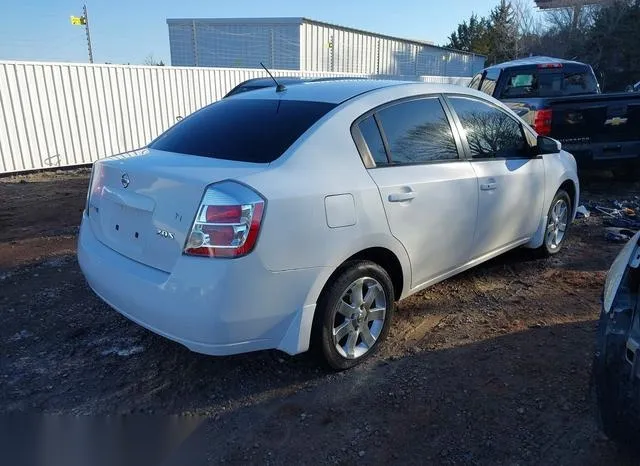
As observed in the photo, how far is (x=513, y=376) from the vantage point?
3162 millimetres

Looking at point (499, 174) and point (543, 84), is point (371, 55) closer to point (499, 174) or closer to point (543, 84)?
point (543, 84)

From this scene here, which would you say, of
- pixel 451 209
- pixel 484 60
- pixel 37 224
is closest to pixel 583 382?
pixel 451 209

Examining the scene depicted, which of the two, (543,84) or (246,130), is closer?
(246,130)

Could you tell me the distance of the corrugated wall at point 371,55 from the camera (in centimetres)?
2433

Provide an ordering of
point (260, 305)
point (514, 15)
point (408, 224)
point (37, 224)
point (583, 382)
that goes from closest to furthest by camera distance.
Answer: point (260, 305) → point (583, 382) → point (408, 224) → point (37, 224) → point (514, 15)

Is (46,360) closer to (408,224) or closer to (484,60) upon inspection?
(408,224)

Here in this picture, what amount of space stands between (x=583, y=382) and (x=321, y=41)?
939 inches

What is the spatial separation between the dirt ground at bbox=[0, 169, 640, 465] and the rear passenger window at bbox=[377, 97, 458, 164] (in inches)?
47.9

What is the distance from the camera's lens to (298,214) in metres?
2.74

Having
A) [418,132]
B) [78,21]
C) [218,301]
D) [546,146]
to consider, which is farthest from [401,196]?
[78,21]

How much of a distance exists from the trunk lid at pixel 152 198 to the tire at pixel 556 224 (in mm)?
3267

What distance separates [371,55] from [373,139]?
2737 cm

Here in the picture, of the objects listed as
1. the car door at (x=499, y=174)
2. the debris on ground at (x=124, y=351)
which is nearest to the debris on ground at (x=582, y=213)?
the car door at (x=499, y=174)

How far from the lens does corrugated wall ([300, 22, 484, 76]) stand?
24.3m
